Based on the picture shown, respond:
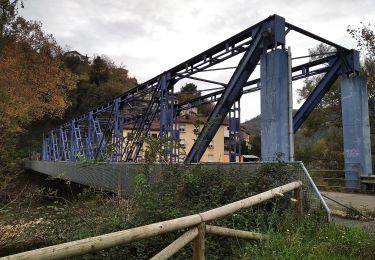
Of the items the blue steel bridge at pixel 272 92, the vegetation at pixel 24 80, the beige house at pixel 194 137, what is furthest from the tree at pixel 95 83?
the blue steel bridge at pixel 272 92

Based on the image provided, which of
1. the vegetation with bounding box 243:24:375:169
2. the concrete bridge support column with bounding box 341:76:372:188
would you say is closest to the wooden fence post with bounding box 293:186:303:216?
the concrete bridge support column with bounding box 341:76:372:188

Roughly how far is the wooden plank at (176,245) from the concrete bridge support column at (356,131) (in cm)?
1112

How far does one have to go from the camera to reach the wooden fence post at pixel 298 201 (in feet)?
21.0

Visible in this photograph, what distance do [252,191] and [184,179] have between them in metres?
1.33

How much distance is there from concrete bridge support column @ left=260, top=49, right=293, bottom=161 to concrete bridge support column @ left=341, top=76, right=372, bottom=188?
4.04 metres

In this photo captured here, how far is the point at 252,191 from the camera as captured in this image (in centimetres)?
720

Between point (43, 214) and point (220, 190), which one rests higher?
point (220, 190)

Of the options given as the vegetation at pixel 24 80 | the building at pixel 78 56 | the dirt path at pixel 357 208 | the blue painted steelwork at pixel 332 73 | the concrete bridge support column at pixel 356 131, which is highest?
the building at pixel 78 56

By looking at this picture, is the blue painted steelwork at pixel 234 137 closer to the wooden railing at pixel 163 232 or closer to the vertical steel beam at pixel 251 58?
the vertical steel beam at pixel 251 58

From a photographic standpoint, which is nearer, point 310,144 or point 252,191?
point 252,191

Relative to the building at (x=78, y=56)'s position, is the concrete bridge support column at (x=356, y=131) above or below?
below

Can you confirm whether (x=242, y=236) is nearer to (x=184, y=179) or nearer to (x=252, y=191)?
(x=252, y=191)

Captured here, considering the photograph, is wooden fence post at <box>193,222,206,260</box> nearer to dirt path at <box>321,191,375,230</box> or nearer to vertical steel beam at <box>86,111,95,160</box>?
dirt path at <box>321,191,375,230</box>

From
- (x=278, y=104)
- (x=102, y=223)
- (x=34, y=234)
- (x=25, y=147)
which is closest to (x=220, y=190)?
(x=102, y=223)
